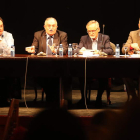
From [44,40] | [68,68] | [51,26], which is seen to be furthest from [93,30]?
[68,68]

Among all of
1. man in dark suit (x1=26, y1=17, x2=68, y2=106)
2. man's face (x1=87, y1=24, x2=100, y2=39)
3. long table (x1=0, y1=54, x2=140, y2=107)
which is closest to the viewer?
long table (x1=0, y1=54, x2=140, y2=107)

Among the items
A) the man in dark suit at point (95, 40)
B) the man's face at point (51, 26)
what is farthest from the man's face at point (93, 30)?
the man's face at point (51, 26)

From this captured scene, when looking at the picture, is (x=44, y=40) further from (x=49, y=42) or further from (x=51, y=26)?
(x=51, y=26)

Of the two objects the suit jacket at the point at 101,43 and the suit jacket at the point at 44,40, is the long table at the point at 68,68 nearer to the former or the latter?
the suit jacket at the point at 101,43

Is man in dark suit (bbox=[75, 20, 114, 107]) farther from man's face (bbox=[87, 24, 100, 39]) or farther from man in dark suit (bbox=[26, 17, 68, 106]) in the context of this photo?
man in dark suit (bbox=[26, 17, 68, 106])

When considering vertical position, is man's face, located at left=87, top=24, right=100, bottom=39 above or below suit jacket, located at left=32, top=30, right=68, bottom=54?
above

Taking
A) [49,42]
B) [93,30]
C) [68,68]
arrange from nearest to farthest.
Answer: [68,68], [93,30], [49,42]

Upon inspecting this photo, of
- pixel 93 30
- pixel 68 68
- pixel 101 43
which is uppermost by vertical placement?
pixel 93 30

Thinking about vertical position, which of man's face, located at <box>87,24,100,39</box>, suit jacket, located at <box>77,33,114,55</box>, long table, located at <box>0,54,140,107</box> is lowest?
long table, located at <box>0,54,140,107</box>

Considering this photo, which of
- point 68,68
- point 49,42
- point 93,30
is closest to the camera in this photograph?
point 68,68

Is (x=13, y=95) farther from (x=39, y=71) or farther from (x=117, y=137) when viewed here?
(x=117, y=137)

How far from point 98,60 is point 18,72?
92 cm

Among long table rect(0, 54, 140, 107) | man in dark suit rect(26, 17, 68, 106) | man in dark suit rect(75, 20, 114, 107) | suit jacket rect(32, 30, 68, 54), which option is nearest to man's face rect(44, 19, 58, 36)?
man in dark suit rect(26, 17, 68, 106)

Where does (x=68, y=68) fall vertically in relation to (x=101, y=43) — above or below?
below
